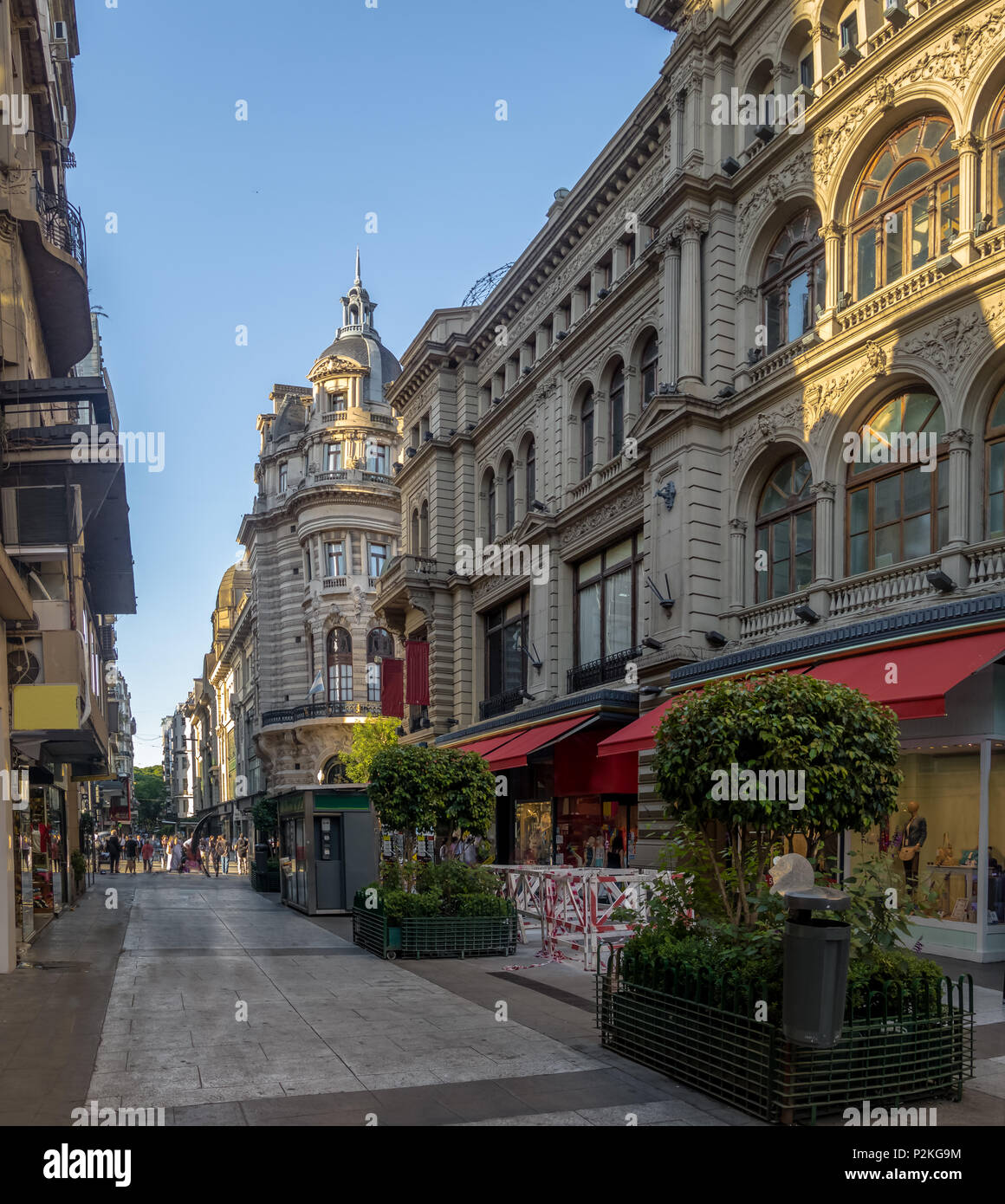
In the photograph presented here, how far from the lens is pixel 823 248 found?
20.1 m

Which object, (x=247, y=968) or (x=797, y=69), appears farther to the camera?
(x=797, y=69)

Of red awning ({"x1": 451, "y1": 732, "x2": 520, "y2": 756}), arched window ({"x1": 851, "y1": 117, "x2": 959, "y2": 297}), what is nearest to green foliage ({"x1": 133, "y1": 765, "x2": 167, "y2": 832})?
red awning ({"x1": 451, "y1": 732, "x2": 520, "y2": 756})

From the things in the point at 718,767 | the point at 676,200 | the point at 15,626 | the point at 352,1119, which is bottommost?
the point at 352,1119

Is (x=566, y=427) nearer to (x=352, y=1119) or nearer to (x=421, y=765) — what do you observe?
(x=421, y=765)

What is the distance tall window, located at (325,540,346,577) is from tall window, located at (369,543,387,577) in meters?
1.48

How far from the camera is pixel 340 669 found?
5938 centimetres

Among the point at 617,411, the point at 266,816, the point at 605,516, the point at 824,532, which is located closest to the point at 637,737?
the point at 824,532

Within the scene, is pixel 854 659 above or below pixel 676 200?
below

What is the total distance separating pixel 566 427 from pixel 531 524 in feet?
9.49

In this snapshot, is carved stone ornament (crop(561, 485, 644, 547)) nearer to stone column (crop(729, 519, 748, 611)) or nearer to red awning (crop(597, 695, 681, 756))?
stone column (crop(729, 519, 748, 611))

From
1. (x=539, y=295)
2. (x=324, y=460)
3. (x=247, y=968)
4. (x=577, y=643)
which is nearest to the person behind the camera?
(x=247, y=968)

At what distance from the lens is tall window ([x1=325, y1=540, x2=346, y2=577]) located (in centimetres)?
5988

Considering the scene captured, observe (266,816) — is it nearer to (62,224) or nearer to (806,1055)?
(62,224)

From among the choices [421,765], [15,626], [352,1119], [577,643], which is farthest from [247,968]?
[577,643]
